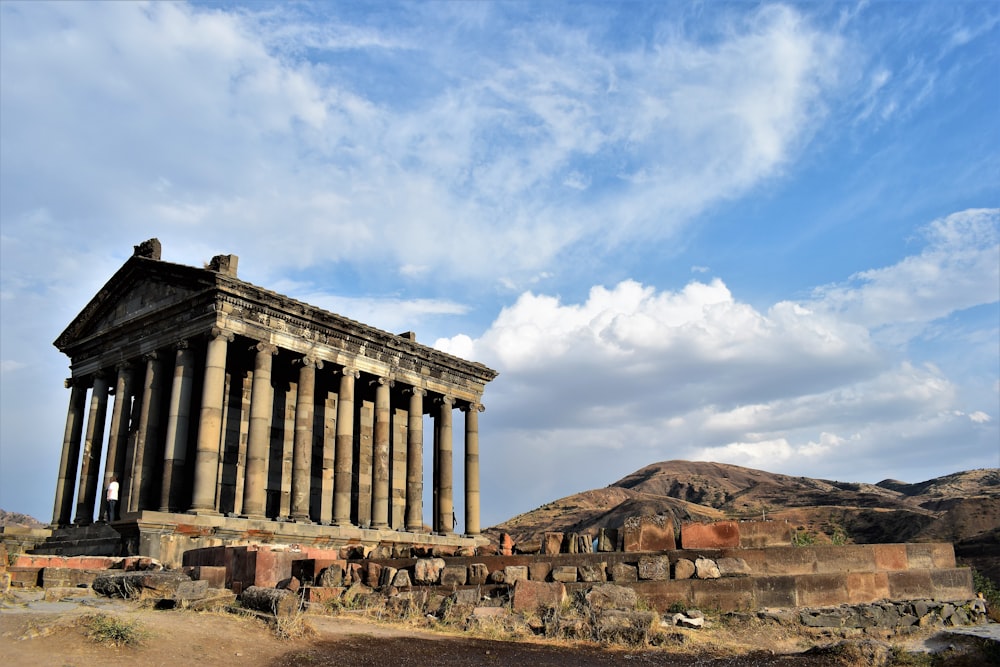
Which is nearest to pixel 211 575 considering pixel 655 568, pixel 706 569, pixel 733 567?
pixel 655 568

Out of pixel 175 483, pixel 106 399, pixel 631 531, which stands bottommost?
pixel 631 531

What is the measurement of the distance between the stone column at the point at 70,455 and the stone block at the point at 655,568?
2378 centimetres

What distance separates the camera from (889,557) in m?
16.7

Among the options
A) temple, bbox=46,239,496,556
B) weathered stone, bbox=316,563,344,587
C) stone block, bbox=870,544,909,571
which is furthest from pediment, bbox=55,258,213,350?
stone block, bbox=870,544,909,571

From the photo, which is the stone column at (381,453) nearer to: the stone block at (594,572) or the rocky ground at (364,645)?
the stone block at (594,572)

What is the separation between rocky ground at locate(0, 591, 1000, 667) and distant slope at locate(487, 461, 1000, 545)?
8737 mm

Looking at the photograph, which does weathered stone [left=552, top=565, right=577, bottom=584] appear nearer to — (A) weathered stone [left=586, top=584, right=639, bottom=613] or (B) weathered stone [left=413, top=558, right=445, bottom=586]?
(A) weathered stone [left=586, top=584, right=639, bottom=613]

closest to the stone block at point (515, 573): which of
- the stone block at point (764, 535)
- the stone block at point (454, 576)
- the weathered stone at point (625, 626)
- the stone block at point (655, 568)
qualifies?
the stone block at point (454, 576)

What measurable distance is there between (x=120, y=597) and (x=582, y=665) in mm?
8151

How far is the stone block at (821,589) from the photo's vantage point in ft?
50.1

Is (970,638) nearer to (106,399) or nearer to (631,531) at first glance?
(631,531)

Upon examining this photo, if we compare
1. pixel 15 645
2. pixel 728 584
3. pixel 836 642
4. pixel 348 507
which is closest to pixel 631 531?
pixel 728 584

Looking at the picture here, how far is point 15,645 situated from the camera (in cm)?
991

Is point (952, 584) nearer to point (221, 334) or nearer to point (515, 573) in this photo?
point (515, 573)
